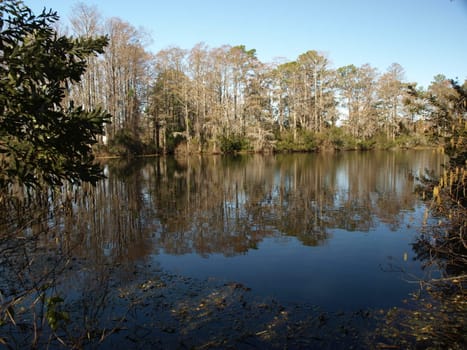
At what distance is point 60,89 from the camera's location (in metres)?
4.12

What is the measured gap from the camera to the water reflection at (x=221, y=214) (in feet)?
28.4

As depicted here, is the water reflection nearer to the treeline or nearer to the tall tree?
the treeline

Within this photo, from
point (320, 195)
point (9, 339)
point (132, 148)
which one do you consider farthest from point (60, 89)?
point (132, 148)

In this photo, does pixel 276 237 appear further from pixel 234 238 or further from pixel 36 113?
pixel 36 113

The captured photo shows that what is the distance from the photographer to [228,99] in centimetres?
4869

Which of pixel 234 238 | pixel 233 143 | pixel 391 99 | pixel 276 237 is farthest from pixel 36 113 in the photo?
pixel 391 99

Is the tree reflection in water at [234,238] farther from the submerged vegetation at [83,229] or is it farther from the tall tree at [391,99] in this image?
the tall tree at [391,99]

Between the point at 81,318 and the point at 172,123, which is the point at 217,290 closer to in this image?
the point at 81,318

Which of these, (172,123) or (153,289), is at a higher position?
(172,123)

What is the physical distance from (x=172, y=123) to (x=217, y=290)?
143 ft

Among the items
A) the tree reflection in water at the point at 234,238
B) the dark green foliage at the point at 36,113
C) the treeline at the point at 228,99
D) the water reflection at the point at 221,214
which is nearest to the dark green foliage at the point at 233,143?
the treeline at the point at 228,99

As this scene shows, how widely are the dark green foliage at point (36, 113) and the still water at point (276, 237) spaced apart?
3.46 meters

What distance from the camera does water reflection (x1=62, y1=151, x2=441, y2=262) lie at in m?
8.66

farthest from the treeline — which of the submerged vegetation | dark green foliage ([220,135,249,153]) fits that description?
the submerged vegetation
